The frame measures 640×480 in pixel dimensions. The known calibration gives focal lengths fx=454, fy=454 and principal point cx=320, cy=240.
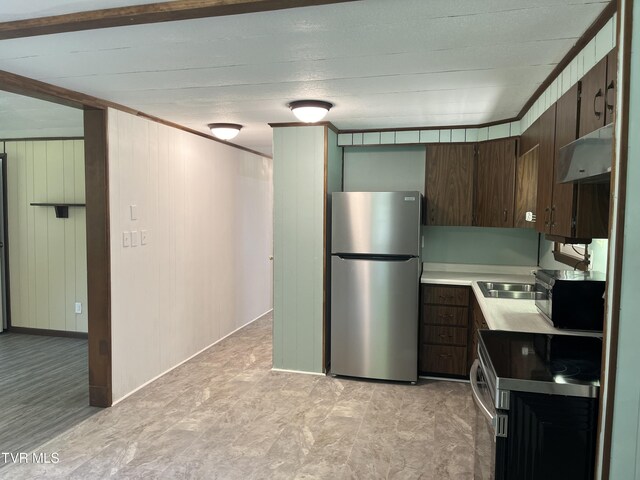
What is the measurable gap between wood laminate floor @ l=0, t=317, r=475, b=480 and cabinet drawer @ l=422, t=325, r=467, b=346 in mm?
349

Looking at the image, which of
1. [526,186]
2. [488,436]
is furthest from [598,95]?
[526,186]

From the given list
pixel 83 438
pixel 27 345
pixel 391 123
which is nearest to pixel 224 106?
pixel 391 123

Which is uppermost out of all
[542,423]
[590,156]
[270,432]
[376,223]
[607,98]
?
[607,98]

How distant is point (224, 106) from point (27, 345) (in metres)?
3.38

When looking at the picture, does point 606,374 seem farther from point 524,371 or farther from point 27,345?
point 27,345

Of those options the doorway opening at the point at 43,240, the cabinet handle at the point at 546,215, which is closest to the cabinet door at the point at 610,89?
the cabinet handle at the point at 546,215

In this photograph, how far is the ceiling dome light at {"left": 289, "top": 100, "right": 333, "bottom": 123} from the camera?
119 inches

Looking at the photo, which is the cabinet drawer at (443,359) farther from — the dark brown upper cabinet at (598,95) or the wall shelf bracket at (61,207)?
the wall shelf bracket at (61,207)

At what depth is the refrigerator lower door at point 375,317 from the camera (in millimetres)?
3627

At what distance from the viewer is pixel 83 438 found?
108 inches

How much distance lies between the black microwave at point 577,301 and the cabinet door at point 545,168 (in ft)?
1.00

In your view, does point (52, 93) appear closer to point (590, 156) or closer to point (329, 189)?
point (329, 189)

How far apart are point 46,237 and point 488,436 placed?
492 cm

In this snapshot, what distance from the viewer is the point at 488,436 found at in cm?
164
